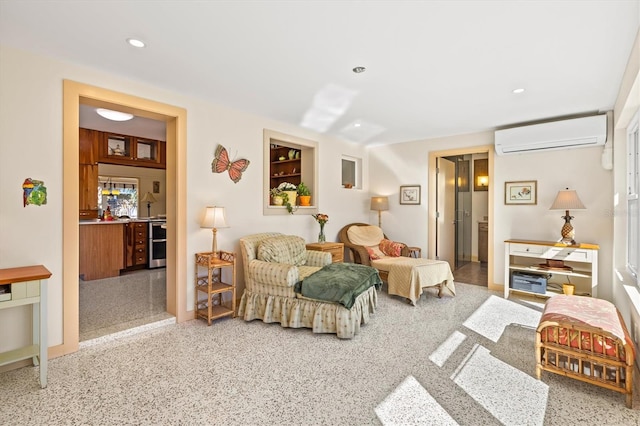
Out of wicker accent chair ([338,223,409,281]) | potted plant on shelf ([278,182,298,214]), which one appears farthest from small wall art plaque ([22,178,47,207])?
wicker accent chair ([338,223,409,281])

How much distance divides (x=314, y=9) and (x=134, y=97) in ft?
6.94

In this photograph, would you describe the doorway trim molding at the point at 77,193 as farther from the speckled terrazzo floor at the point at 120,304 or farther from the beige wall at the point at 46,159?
the speckled terrazzo floor at the point at 120,304

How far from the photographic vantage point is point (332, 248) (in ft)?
15.4

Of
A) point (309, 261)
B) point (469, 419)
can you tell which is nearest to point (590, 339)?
point (469, 419)

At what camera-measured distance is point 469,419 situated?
1.86 meters

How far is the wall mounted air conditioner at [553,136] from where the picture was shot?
3.86 m

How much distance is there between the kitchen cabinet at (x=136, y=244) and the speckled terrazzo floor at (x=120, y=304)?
0.97 ft

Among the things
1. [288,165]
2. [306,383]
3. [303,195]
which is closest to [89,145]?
[288,165]

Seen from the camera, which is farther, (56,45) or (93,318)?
(93,318)

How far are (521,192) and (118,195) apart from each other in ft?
23.4

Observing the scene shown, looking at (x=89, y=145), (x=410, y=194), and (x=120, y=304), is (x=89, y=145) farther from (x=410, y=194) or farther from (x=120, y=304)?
(x=410, y=194)

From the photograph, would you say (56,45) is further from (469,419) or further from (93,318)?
(469,419)

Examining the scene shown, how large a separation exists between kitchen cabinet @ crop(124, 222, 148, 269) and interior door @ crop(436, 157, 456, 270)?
5.28 m

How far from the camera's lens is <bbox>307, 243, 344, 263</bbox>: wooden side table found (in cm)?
455
